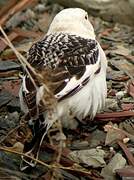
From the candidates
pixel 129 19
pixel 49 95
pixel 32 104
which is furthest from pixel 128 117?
pixel 129 19

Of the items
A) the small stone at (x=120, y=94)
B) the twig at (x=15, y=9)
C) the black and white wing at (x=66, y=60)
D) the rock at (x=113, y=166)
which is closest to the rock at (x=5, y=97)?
the black and white wing at (x=66, y=60)

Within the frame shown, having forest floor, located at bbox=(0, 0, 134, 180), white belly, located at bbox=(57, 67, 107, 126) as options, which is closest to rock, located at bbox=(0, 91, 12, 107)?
forest floor, located at bbox=(0, 0, 134, 180)

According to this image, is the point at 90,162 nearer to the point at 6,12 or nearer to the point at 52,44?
the point at 52,44

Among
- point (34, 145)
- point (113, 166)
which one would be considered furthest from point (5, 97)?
point (113, 166)

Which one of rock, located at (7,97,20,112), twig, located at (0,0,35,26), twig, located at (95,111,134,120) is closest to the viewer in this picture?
twig, located at (95,111,134,120)

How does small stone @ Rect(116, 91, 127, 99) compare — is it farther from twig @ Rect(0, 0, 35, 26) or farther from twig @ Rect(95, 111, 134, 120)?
twig @ Rect(0, 0, 35, 26)

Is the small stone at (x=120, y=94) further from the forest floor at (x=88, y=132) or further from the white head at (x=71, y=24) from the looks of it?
the white head at (x=71, y=24)
